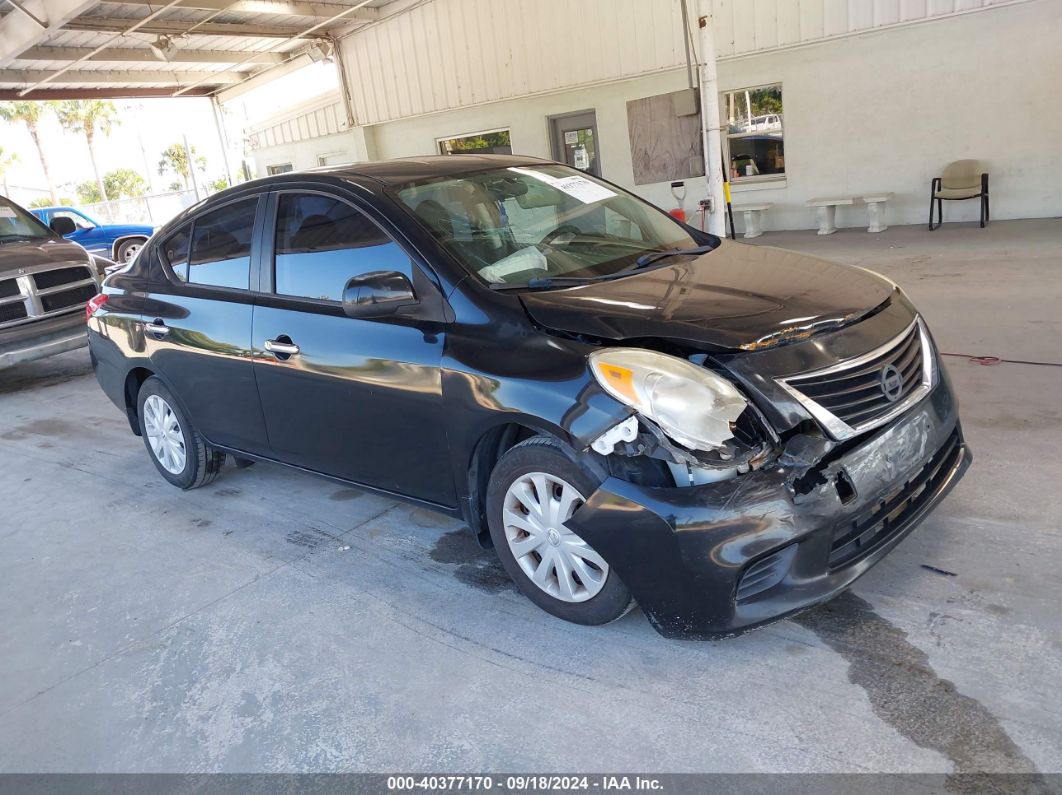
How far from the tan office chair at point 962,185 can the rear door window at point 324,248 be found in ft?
31.2

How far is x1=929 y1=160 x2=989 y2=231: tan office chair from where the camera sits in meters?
10.6

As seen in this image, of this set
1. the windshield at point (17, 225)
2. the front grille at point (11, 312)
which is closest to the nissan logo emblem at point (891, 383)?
the front grille at point (11, 312)

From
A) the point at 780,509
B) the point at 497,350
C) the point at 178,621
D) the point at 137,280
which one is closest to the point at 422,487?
the point at 497,350

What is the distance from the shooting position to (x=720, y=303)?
2.82 metres

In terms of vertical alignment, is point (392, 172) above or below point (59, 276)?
above

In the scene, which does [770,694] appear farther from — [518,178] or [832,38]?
[832,38]

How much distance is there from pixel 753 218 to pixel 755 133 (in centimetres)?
131

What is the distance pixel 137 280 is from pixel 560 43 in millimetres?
11139

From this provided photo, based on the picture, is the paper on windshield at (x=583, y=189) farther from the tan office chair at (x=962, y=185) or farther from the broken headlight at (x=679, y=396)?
the tan office chair at (x=962, y=185)

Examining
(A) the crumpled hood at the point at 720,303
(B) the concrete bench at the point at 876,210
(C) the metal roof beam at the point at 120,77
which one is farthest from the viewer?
(C) the metal roof beam at the point at 120,77

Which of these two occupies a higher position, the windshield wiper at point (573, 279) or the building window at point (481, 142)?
the building window at point (481, 142)

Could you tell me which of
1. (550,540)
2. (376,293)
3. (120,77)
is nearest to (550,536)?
(550,540)

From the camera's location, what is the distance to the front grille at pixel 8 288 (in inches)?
294

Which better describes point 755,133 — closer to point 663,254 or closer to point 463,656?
point 663,254
